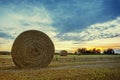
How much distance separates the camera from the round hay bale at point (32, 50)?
17938 mm

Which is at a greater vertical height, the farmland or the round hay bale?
the round hay bale

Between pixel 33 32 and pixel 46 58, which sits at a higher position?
pixel 33 32

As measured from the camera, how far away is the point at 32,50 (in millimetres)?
18672

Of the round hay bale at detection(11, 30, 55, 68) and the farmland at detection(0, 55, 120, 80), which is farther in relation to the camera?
the round hay bale at detection(11, 30, 55, 68)

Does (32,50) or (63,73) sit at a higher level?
(32,50)

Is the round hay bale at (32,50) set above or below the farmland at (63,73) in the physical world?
above

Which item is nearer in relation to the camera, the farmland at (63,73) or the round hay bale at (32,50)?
the farmland at (63,73)

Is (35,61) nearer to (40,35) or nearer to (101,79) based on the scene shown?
(40,35)

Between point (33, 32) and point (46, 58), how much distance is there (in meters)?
2.25

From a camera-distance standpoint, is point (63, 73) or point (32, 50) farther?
point (32, 50)

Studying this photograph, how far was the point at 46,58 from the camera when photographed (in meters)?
19.0

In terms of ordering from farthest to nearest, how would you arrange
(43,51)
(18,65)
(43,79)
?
1. (43,51)
2. (18,65)
3. (43,79)

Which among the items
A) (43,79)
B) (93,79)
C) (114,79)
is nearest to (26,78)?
(43,79)

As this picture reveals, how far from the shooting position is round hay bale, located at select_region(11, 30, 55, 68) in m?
17.9
